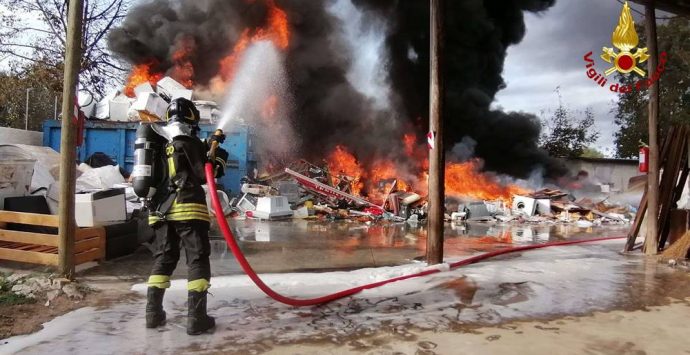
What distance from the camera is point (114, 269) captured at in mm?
5383

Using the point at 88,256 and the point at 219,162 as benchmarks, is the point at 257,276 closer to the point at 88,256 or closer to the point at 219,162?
the point at 219,162

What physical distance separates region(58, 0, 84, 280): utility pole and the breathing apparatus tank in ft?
4.63

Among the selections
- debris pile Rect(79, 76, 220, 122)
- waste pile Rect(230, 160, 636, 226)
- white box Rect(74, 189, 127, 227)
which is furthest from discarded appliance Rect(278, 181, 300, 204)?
white box Rect(74, 189, 127, 227)

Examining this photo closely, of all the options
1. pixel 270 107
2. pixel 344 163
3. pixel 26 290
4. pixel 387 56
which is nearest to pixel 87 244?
pixel 26 290

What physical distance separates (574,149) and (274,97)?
2000 cm

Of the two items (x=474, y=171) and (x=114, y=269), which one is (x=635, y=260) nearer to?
(x=114, y=269)

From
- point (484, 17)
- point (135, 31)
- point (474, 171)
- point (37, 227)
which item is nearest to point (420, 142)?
point (474, 171)

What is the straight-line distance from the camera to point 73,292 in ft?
13.7

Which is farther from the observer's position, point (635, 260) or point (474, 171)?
point (474, 171)

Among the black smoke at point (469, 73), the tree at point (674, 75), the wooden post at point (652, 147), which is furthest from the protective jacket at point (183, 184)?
the tree at point (674, 75)

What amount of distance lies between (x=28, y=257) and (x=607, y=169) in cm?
2429

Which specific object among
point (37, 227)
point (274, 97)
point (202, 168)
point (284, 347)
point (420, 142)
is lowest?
point (284, 347)

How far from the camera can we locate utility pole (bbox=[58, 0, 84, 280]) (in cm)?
439

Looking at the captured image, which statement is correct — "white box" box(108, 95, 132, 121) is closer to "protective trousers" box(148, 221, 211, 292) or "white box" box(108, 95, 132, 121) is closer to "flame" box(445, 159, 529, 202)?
"flame" box(445, 159, 529, 202)
